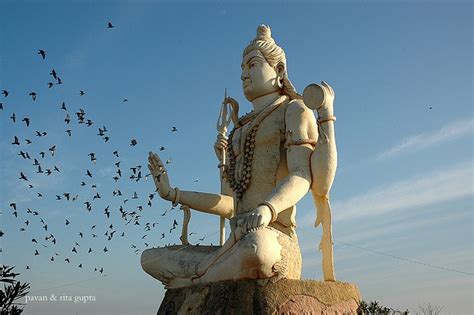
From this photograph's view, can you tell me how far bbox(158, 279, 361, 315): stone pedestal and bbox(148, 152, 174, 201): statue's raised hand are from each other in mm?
1783

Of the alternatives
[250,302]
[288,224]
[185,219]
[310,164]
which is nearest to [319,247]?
[288,224]

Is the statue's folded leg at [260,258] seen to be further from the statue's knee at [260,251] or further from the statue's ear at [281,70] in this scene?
the statue's ear at [281,70]

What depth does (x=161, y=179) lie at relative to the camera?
7.52 metres

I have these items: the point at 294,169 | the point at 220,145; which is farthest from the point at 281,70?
the point at 294,169

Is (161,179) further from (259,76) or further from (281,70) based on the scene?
(281,70)

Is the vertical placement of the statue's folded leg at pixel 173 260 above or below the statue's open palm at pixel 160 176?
below

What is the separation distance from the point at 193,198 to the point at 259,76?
69.5 inches

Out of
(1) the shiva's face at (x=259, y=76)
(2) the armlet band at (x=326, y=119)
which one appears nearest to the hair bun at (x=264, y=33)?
(1) the shiva's face at (x=259, y=76)

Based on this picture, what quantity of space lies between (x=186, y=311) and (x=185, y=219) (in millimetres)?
1800

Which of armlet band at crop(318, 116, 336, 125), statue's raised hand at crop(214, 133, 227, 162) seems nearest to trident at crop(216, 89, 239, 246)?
statue's raised hand at crop(214, 133, 227, 162)

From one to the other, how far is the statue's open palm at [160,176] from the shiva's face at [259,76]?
1498mm

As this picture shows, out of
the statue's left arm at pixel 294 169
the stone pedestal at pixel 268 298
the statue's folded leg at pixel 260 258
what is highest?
the statue's left arm at pixel 294 169

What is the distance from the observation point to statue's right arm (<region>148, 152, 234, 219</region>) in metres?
7.49

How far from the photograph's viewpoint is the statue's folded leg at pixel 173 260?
6.40m
